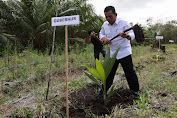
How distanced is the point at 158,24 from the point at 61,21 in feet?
82.2

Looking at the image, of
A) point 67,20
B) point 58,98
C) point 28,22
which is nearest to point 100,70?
point 67,20

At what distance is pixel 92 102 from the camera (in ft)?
7.74

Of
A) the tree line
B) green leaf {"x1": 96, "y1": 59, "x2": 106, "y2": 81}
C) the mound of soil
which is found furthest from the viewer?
the tree line

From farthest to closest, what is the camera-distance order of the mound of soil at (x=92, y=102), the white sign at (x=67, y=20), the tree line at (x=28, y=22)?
the tree line at (x=28, y=22) < the mound of soil at (x=92, y=102) < the white sign at (x=67, y=20)

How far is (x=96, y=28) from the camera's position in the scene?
12781mm

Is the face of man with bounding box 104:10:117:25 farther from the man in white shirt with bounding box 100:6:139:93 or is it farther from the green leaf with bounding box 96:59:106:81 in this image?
the green leaf with bounding box 96:59:106:81

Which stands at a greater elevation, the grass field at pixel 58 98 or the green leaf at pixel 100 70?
the green leaf at pixel 100 70

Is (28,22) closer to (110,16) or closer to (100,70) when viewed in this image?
(110,16)

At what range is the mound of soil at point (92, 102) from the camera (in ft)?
6.80

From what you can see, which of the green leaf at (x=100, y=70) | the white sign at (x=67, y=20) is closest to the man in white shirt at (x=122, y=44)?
the green leaf at (x=100, y=70)

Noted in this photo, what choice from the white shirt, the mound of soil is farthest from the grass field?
the white shirt

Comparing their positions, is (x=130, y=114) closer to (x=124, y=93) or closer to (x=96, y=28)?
(x=124, y=93)

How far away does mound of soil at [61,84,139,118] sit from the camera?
2.07m

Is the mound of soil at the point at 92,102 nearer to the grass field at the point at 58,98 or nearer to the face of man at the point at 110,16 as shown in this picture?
the grass field at the point at 58,98
